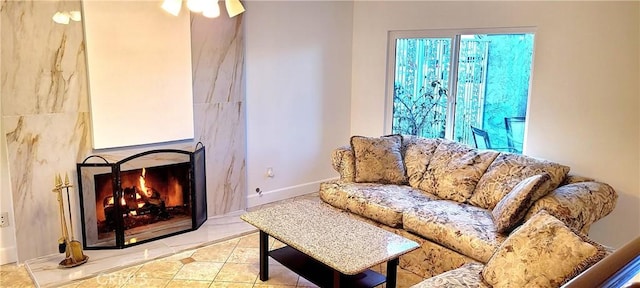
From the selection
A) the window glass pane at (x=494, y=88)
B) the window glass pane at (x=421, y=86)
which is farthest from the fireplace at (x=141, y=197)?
the window glass pane at (x=494, y=88)

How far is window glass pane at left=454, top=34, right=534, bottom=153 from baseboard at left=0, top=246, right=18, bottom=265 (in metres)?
4.01

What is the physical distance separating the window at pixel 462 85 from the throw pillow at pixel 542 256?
2.24 metres

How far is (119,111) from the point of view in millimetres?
3816

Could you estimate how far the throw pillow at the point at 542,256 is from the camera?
213 centimetres

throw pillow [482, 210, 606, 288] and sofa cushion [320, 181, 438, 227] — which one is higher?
throw pillow [482, 210, 606, 288]

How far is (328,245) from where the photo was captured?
2.85 metres

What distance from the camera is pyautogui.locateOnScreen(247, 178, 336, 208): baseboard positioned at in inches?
197

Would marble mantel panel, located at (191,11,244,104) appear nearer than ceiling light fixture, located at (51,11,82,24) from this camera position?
No


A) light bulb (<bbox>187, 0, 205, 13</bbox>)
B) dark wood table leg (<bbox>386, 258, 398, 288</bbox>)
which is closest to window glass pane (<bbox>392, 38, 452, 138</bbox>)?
dark wood table leg (<bbox>386, 258, 398, 288</bbox>)

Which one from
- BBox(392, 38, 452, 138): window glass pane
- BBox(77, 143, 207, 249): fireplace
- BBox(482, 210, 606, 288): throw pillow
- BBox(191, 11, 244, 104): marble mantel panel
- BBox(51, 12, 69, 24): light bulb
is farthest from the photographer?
BBox(392, 38, 452, 138): window glass pane

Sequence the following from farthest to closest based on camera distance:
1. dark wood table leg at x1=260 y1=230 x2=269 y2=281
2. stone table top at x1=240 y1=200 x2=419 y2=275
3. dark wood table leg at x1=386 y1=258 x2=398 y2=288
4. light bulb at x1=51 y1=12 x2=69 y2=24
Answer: light bulb at x1=51 y1=12 x2=69 y2=24
dark wood table leg at x1=260 y1=230 x2=269 y2=281
dark wood table leg at x1=386 y1=258 x2=398 y2=288
stone table top at x1=240 y1=200 x2=419 y2=275

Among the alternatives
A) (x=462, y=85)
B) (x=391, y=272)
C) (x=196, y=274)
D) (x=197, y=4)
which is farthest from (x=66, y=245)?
(x=462, y=85)

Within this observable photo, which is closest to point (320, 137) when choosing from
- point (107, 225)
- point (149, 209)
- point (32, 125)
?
point (149, 209)

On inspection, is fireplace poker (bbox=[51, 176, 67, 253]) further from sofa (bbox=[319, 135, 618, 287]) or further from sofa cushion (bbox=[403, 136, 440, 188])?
sofa cushion (bbox=[403, 136, 440, 188])
